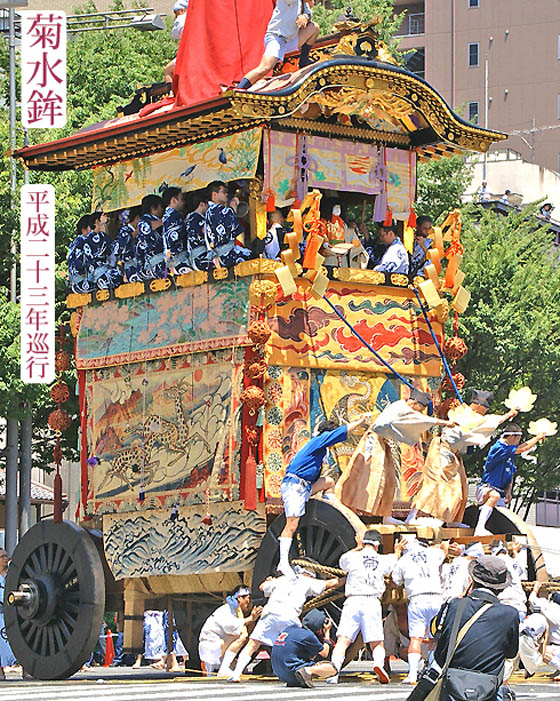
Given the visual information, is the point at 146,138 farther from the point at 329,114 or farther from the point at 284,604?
the point at 284,604

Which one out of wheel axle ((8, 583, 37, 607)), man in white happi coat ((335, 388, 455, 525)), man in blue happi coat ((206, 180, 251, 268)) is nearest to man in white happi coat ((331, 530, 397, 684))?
man in white happi coat ((335, 388, 455, 525))

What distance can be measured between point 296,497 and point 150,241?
150 inches

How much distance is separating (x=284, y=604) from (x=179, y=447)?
10.5 feet

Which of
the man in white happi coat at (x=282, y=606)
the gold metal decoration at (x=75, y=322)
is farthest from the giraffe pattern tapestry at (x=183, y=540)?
the gold metal decoration at (x=75, y=322)

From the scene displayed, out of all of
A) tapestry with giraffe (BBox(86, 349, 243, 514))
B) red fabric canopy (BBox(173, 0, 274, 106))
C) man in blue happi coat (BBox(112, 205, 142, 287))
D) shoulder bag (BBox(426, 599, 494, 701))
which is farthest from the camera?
red fabric canopy (BBox(173, 0, 274, 106))

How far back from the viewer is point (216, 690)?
51.2 ft

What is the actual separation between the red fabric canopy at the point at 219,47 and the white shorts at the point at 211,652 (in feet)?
20.3

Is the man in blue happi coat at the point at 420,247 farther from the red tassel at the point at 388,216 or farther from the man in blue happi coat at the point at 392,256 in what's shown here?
the red tassel at the point at 388,216

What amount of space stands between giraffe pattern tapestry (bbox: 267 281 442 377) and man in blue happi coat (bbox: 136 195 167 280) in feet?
5.92

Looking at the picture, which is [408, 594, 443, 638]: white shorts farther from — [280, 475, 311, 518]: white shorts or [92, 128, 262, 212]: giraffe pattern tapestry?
[92, 128, 262, 212]: giraffe pattern tapestry

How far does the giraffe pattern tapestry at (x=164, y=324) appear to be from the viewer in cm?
1842

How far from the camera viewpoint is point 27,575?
1977 centimetres

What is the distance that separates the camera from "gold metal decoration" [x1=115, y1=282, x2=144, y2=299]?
1961cm

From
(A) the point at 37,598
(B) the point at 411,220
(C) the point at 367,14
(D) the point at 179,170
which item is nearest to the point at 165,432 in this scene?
(A) the point at 37,598
